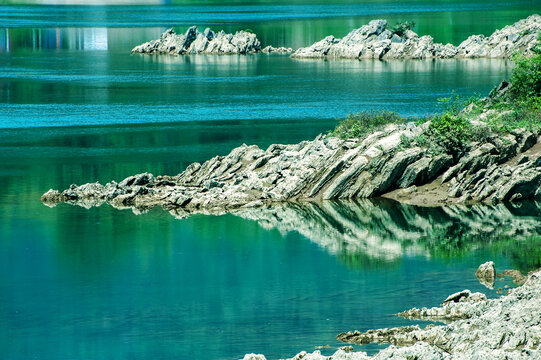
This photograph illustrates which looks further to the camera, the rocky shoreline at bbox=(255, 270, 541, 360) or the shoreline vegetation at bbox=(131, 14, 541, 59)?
the shoreline vegetation at bbox=(131, 14, 541, 59)

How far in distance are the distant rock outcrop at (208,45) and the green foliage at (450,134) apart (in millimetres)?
119467

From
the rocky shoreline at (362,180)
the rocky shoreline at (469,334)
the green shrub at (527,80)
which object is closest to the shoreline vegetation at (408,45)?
the green shrub at (527,80)

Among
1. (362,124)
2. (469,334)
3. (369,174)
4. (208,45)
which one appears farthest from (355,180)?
(208,45)

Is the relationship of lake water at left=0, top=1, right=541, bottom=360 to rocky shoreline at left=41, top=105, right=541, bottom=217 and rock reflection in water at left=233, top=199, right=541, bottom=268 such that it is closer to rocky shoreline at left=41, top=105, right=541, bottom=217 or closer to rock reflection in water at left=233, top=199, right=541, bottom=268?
rock reflection in water at left=233, top=199, right=541, bottom=268

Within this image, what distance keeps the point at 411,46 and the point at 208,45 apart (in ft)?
124

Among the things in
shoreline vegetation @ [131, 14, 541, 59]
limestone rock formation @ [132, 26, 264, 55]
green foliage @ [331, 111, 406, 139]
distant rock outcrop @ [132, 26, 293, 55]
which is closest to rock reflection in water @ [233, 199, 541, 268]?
green foliage @ [331, 111, 406, 139]

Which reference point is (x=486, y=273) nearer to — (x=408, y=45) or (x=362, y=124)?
(x=362, y=124)

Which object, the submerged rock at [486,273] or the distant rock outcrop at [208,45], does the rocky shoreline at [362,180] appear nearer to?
the submerged rock at [486,273]

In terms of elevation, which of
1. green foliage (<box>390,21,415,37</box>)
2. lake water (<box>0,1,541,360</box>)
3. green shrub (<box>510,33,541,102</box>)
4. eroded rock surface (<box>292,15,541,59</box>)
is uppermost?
green foliage (<box>390,21,415,37</box>)

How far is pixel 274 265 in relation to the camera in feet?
132

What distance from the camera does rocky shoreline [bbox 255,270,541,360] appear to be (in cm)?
2233

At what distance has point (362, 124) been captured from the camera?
57156mm

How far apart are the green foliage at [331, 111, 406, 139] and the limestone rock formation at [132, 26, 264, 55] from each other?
11413cm

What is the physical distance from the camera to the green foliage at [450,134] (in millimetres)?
52188
